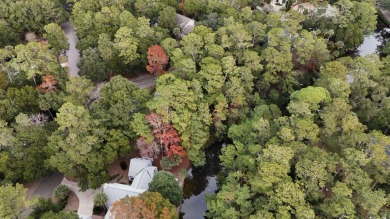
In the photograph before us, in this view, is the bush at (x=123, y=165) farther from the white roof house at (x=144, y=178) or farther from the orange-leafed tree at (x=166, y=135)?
the orange-leafed tree at (x=166, y=135)

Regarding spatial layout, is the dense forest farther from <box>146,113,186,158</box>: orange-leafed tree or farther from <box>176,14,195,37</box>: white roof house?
<box>176,14,195,37</box>: white roof house

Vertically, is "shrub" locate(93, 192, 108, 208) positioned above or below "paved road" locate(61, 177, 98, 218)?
above

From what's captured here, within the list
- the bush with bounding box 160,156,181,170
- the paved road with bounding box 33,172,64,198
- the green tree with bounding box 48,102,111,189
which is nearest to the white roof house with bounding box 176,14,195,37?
the bush with bounding box 160,156,181,170

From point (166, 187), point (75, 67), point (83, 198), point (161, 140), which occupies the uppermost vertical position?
point (161, 140)

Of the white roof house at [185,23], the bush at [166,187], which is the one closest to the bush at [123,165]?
the bush at [166,187]

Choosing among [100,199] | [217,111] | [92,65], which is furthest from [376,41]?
[100,199]

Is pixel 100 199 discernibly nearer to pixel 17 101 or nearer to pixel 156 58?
pixel 17 101

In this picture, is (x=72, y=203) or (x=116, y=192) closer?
(x=116, y=192)
